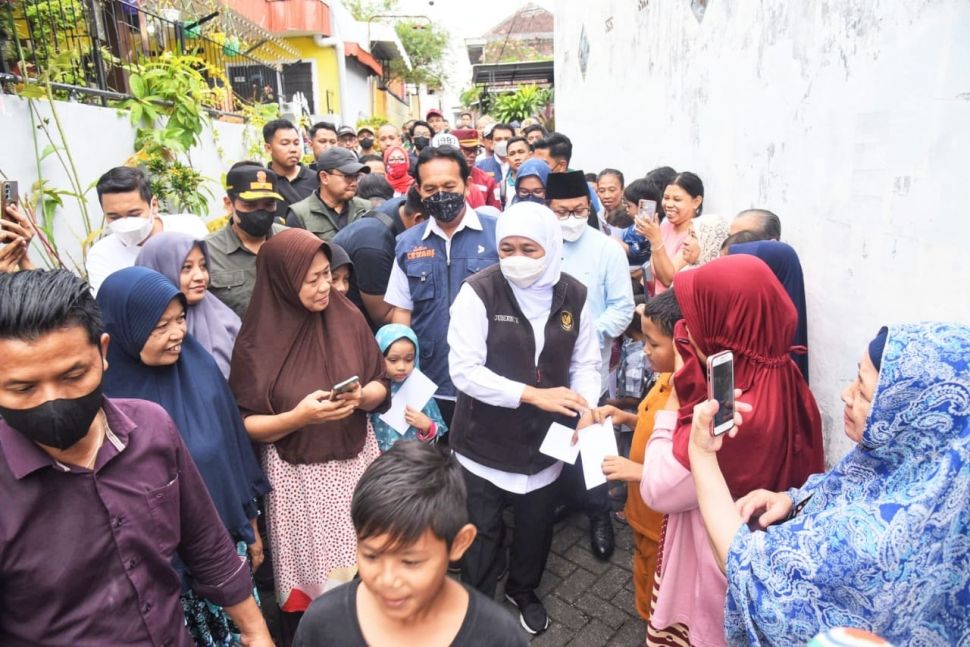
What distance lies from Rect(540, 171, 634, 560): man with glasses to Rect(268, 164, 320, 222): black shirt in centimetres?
296

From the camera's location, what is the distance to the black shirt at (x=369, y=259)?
3.88 metres

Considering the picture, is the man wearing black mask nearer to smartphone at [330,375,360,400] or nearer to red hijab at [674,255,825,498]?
smartphone at [330,375,360,400]

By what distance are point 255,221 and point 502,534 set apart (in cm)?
209

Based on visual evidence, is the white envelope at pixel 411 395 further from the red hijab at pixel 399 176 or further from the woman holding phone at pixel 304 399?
the red hijab at pixel 399 176

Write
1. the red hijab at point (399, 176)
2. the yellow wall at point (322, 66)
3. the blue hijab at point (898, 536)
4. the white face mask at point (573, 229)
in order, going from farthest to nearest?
the yellow wall at point (322, 66)
the red hijab at point (399, 176)
the white face mask at point (573, 229)
the blue hijab at point (898, 536)

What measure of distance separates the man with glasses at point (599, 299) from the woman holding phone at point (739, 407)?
1412 millimetres

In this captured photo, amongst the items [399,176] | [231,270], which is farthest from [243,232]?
[399,176]

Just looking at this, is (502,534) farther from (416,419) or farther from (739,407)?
(739,407)

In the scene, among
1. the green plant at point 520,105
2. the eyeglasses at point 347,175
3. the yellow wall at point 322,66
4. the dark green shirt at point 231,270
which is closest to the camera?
the dark green shirt at point 231,270

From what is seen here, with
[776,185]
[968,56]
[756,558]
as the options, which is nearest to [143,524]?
[756,558]

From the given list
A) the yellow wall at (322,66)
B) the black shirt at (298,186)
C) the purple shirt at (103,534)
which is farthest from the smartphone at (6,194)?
the yellow wall at (322,66)

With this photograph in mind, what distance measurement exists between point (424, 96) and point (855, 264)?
173ft

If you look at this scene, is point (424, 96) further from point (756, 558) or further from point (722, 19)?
point (756, 558)

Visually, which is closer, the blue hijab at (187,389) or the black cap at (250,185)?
the blue hijab at (187,389)
